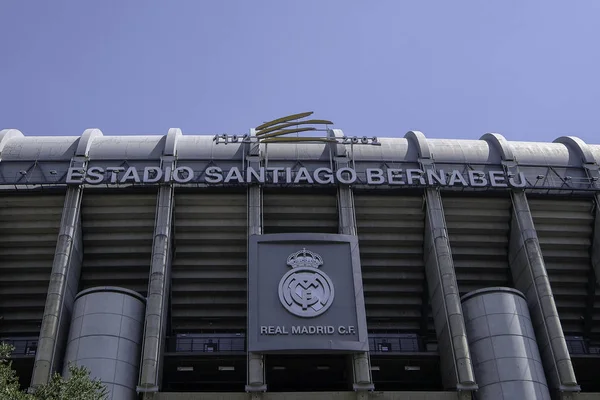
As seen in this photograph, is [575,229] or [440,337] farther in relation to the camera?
[575,229]

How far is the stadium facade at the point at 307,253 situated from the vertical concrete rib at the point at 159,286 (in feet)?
0.49

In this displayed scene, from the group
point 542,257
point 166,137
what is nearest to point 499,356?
point 542,257

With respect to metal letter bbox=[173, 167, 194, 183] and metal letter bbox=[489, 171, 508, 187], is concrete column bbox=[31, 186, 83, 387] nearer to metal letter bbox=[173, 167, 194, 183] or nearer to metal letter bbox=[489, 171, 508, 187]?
metal letter bbox=[173, 167, 194, 183]

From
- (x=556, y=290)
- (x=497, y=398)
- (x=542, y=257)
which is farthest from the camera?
(x=556, y=290)

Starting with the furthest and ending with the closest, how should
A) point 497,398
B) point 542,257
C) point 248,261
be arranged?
point 542,257 < point 248,261 < point 497,398

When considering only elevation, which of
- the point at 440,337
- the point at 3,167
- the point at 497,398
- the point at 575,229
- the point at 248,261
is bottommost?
the point at 497,398

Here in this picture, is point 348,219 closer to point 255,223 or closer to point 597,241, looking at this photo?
point 255,223

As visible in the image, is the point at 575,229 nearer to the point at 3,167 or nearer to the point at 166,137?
the point at 166,137

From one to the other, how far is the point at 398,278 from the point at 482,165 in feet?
34.8

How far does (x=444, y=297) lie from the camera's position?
150 feet

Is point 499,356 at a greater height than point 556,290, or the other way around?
point 556,290

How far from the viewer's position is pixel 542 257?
162 ft

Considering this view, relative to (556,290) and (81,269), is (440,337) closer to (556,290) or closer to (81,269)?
(556,290)

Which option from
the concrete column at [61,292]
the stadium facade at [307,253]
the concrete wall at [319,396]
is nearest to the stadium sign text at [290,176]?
the stadium facade at [307,253]
